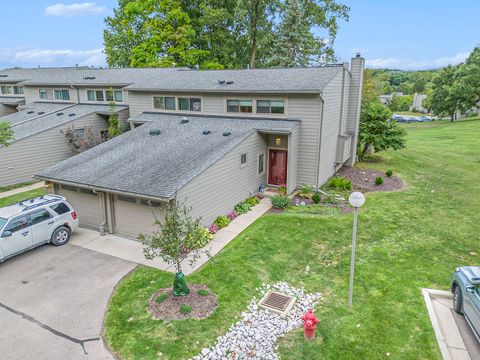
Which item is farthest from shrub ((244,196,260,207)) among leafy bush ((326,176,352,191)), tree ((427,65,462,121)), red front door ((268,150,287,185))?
tree ((427,65,462,121))

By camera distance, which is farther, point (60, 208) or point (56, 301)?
point (60, 208)

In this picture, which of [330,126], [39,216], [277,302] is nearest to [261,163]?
[330,126]

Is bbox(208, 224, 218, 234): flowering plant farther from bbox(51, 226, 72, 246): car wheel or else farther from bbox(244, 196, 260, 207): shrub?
bbox(51, 226, 72, 246): car wheel

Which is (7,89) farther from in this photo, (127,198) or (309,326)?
(309,326)

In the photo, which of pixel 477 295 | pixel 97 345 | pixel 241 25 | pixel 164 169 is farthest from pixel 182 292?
pixel 241 25

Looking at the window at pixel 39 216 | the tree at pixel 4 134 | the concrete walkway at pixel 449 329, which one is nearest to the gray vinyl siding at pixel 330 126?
the concrete walkway at pixel 449 329

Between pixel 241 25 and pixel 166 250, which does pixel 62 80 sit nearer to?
pixel 241 25

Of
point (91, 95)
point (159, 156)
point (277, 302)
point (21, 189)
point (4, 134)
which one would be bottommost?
point (21, 189)

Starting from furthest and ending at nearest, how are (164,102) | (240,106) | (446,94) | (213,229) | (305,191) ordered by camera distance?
(446,94) < (164,102) < (240,106) < (305,191) < (213,229)
